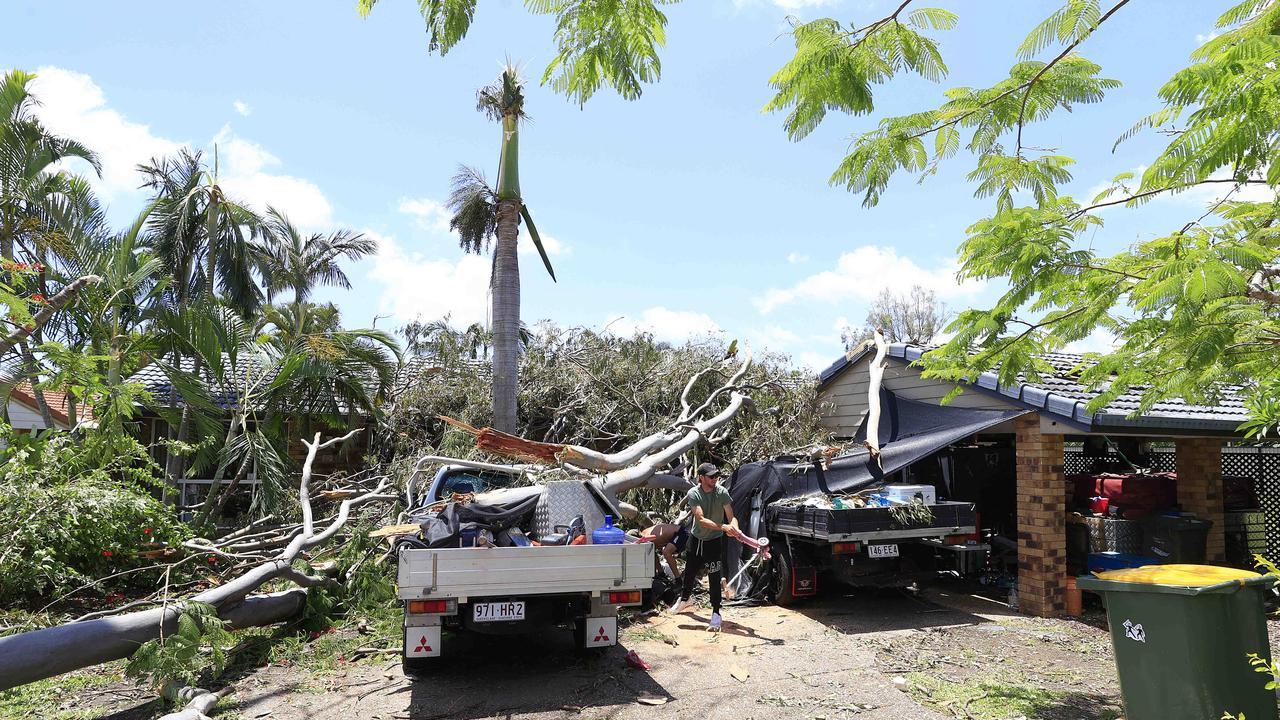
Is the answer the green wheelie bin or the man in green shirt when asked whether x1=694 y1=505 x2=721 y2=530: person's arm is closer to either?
the man in green shirt

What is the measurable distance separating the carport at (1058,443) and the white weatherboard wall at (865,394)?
0.03 metres

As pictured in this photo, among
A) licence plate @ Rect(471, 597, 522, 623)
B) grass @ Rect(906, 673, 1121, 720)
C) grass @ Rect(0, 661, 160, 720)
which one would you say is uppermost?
licence plate @ Rect(471, 597, 522, 623)

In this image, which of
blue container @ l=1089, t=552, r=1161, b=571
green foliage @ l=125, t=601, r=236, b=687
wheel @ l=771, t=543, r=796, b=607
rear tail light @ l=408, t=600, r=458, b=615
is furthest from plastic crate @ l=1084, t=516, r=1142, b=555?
green foliage @ l=125, t=601, r=236, b=687

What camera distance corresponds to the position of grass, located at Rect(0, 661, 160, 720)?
17.3 feet

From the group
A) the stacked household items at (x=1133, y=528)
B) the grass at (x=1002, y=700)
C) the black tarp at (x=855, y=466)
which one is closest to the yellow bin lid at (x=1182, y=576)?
the grass at (x=1002, y=700)

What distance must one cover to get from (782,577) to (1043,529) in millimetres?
2948

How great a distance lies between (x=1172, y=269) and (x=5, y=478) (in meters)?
10.1

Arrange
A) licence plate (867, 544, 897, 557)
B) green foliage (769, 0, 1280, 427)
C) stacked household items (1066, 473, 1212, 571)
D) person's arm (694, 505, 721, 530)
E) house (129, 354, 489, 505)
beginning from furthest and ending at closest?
house (129, 354, 489, 505) < stacked household items (1066, 473, 1212, 571) < licence plate (867, 544, 897, 557) < person's arm (694, 505, 721, 530) < green foliage (769, 0, 1280, 427)

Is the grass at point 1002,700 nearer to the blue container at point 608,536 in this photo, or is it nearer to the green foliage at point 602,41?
the blue container at point 608,536

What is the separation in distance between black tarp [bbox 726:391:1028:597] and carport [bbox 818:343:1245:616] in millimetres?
288

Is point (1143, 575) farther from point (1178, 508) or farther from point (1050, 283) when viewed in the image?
point (1178, 508)

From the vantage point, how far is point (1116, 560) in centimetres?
913

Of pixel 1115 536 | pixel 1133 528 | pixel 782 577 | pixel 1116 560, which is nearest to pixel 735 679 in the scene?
pixel 782 577

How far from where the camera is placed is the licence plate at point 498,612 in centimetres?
573
